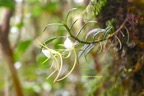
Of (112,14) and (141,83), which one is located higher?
(112,14)

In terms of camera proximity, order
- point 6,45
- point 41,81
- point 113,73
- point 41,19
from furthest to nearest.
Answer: point 41,19 → point 41,81 → point 6,45 → point 113,73

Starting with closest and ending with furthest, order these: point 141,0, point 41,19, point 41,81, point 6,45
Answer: point 141,0
point 6,45
point 41,81
point 41,19

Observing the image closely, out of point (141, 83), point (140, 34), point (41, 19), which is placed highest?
point (41, 19)

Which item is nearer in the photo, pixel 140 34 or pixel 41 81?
pixel 140 34

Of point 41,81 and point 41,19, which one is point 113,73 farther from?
point 41,19

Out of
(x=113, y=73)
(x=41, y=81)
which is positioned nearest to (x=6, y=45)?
(x=113, y=73)

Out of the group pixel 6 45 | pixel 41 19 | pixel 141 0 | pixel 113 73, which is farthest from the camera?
pixel 41 19

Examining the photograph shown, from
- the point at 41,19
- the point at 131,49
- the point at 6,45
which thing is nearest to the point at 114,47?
the point at 131,49

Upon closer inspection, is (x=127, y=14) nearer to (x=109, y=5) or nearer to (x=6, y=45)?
(x=109, y=5)

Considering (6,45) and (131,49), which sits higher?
(6,45)
